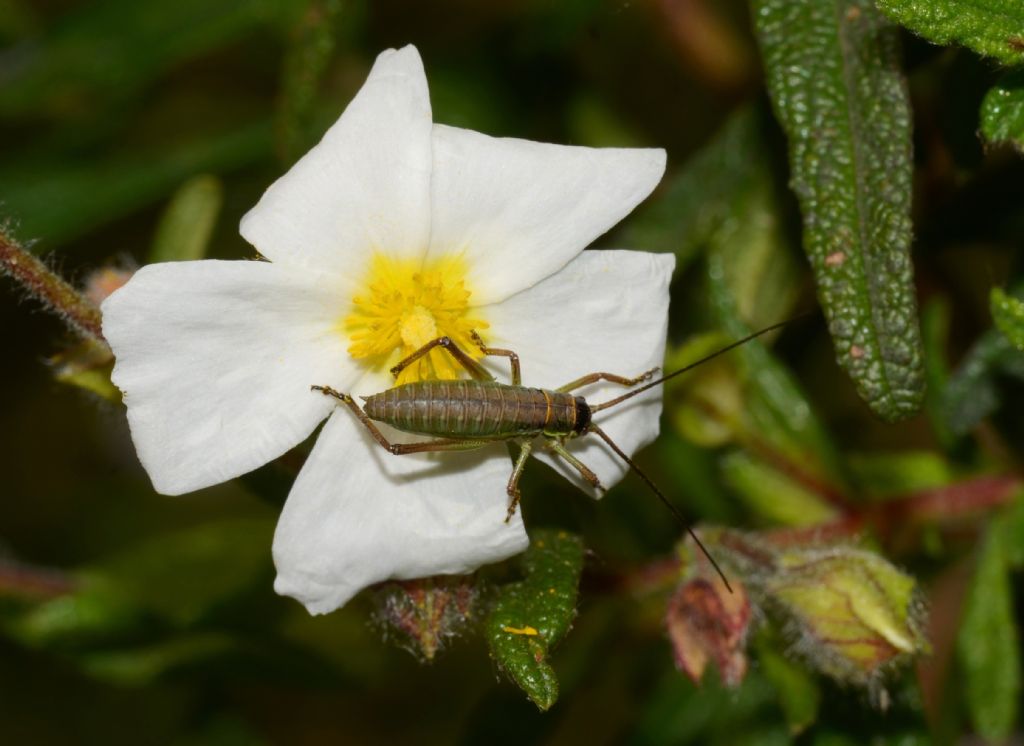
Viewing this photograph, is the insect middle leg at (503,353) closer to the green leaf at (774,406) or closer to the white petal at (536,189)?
the white petal at (536,189)

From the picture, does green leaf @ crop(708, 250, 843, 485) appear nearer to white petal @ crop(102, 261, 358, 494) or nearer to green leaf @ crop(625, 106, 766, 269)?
green leaf @ crop(625, 106, 766, 269)

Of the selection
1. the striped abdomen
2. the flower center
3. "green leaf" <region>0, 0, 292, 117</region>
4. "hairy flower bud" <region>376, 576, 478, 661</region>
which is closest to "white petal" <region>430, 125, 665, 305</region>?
the flower center

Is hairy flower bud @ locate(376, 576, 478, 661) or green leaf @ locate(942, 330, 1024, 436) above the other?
green leaf @ locate(942, 330, 1024, 436)

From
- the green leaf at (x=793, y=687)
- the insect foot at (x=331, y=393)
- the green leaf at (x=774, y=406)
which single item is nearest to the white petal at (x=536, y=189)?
the insect foot at (x=331, y=393)

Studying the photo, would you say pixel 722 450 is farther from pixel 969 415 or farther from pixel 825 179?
pixel 825 179

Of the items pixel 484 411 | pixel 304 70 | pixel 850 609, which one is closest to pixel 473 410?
pixel 484 411
